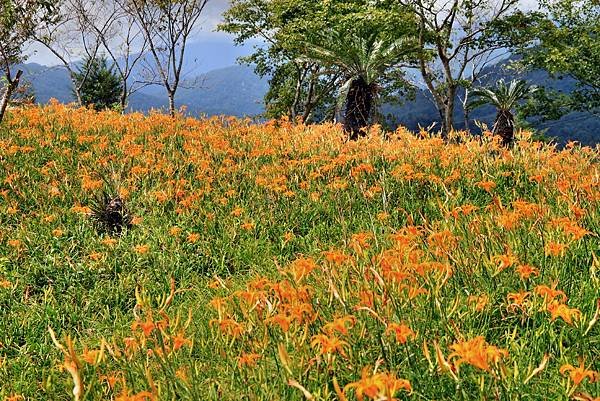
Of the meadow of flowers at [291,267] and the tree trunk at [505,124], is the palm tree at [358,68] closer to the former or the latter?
the meadow of flowers at [291,267]

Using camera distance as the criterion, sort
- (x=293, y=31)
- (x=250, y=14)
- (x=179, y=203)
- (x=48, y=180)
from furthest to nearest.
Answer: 1. (x=250, y=14)
2. (x=293, y=31)
3. (x=48, y=180)
4. (x=179, y=203)

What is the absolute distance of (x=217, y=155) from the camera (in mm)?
7516

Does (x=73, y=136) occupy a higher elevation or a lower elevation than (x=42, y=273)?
higher

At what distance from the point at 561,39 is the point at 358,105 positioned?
17.6 m

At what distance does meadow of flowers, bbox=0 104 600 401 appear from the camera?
6.23ft

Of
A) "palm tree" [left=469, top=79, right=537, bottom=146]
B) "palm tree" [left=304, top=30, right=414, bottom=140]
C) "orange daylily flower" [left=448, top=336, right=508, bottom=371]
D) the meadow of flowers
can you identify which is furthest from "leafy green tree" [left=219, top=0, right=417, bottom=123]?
"orange daylily flower" [left=448, top=336, right=508, bottom=371]

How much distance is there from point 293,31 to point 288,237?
24.1 m

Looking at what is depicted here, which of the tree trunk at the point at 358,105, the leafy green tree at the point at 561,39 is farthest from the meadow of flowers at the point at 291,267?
the leafy green tree at the point at 561,39

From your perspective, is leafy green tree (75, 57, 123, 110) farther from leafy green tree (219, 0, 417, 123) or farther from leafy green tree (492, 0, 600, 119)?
leafy green tree (492, 0, 600, 119)

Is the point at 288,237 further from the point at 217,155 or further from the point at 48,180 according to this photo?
the point at 48,180

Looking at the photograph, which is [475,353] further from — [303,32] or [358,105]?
[303,32]

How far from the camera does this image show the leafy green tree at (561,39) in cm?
2605

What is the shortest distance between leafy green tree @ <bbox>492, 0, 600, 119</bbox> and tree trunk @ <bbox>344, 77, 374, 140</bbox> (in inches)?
523

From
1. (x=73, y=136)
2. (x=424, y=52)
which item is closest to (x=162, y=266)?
(x=73, y=136)
